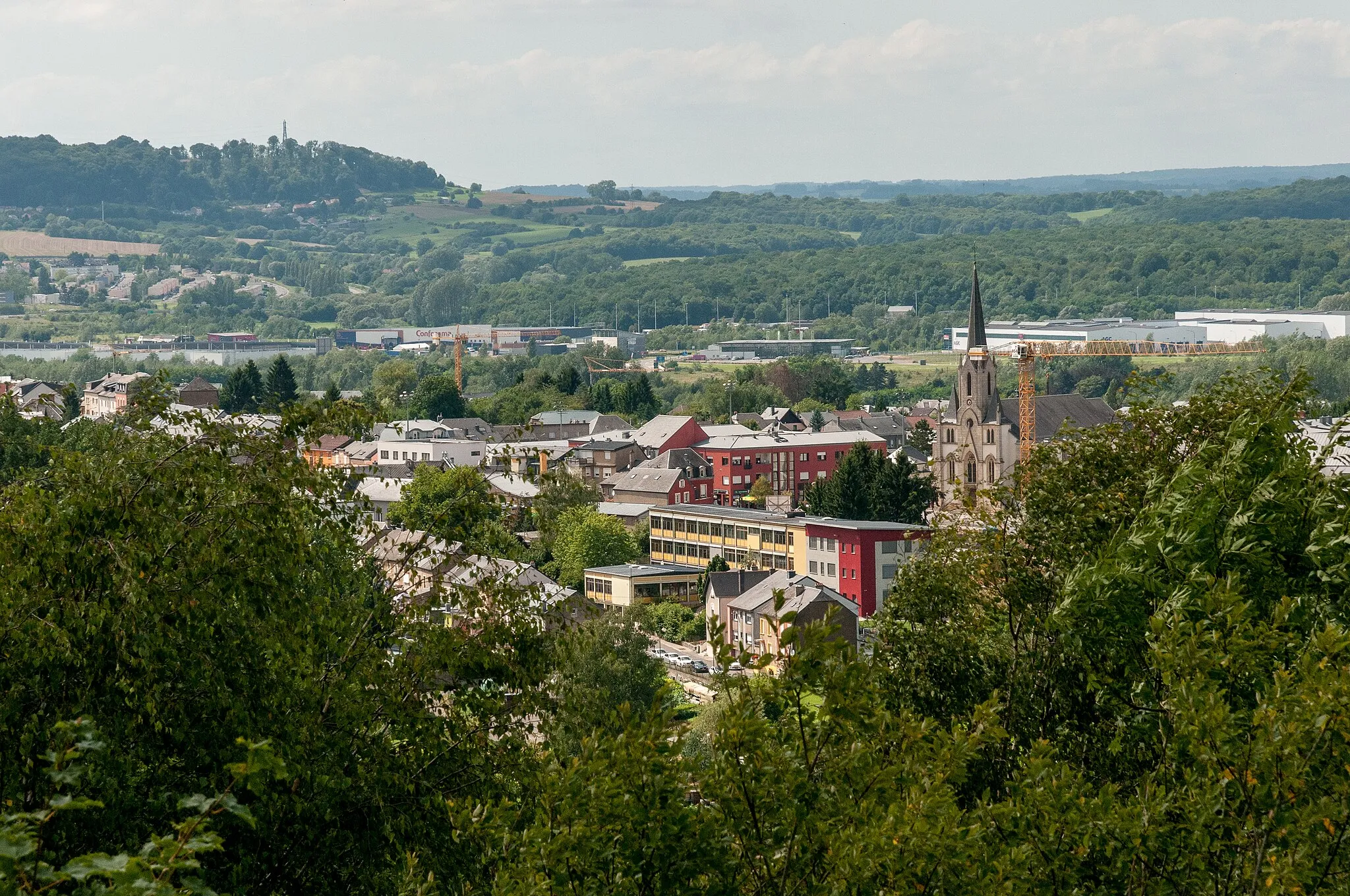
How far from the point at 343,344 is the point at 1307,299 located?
97032 millimetres

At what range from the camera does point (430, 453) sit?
72.9m

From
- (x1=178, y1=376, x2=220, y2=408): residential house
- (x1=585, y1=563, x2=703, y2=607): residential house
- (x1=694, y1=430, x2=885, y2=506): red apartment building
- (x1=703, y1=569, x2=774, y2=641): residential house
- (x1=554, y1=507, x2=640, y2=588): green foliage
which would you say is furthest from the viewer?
(x1=178, y1=376, x2=220, y2=408): residential house

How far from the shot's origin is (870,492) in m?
52.7

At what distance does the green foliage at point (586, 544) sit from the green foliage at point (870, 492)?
593 cm

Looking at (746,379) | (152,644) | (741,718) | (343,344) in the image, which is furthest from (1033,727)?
(343,344)

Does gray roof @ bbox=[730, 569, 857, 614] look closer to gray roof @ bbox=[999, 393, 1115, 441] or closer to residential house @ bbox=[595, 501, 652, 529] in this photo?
residential house @ bbox=[595, 501, 652, 529]

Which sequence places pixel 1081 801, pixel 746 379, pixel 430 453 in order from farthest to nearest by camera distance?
pixel 746 379 < pixel 430 453 < pixel 1081 801

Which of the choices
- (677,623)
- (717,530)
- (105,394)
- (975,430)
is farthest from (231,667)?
(105,394)

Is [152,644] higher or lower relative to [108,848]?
higher

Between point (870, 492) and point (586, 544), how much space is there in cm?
862

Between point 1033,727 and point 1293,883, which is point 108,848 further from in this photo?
point 1033,727

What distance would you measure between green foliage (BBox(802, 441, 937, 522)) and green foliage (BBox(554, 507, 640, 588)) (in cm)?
593

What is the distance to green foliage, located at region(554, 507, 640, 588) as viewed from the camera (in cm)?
5038

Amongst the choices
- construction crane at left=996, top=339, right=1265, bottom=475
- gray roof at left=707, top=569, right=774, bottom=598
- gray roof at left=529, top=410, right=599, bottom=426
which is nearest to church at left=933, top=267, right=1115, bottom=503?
gray roof at left=707, top=569, right=774, bottom=598
